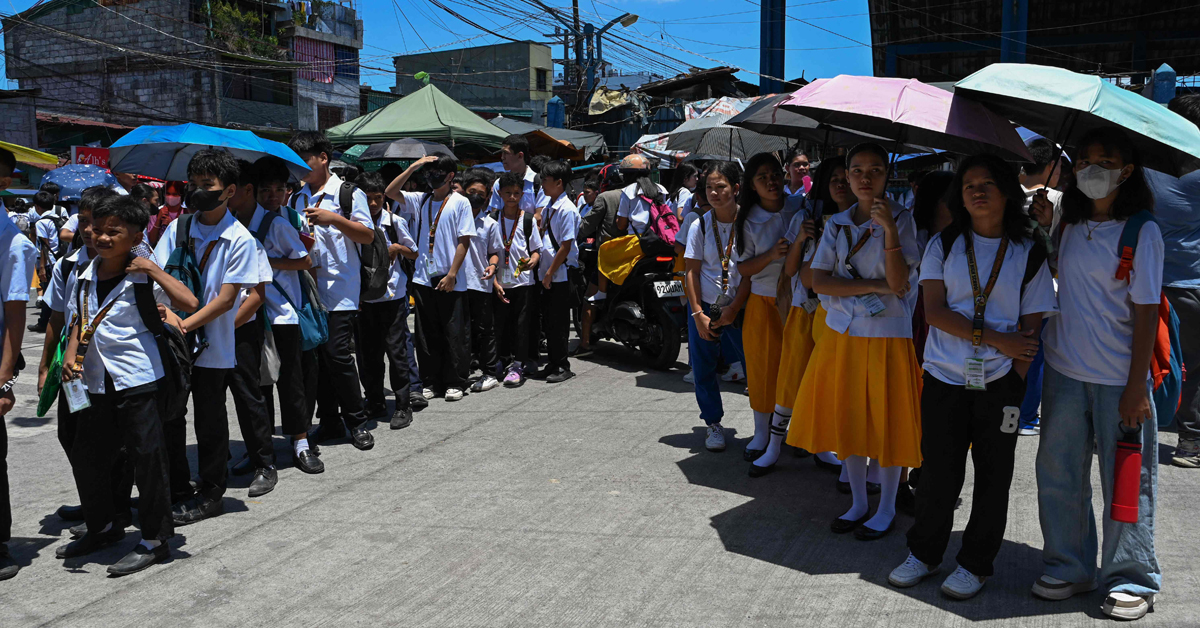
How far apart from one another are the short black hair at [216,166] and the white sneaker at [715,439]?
314 centimetres

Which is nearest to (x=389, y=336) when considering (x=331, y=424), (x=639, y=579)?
(x=331, y=424)

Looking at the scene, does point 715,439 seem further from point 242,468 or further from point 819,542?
point 242,468

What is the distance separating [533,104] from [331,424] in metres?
39.3

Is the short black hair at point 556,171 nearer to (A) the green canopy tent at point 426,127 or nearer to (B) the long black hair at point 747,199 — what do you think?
(B) the long black hair at point 747,199

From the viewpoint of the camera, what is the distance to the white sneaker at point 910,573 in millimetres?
3625

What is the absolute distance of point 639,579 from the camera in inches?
149

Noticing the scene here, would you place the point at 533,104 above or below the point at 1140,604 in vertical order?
above

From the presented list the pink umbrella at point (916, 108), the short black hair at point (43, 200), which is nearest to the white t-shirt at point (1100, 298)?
the pink umbrella at point (916, 108)

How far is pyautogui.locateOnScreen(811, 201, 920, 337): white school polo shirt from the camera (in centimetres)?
409

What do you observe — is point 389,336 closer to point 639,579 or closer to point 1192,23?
point 639,579

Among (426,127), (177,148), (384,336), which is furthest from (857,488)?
(426,127)

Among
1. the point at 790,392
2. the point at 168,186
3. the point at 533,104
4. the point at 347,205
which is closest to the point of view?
the point at 790,392

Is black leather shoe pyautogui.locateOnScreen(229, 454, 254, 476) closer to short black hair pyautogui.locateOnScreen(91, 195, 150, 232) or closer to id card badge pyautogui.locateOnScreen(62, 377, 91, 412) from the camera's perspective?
id card badge pyautogui.locateOnScreen(62, 377, 91, 412)

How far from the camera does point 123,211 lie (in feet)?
12.5
